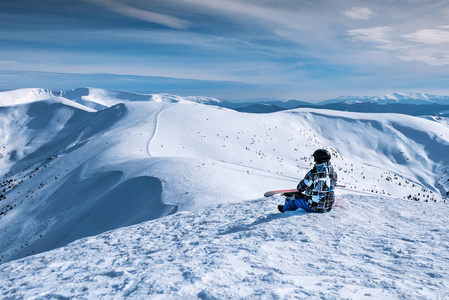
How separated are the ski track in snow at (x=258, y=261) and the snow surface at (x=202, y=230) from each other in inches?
1.1

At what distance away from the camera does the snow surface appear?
178 inches

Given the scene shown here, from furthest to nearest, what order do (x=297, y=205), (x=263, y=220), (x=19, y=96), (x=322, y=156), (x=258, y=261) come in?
(x=19, y=96), (x=297, y=205), (x=263, y=220), (x=322, y=156), (x=258, y=261)

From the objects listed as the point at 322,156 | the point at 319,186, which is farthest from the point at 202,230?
the point at 322,156

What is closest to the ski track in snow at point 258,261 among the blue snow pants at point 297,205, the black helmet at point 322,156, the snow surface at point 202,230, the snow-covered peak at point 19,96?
the snow surface at point 202,230

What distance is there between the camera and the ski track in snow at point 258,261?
14.0ft

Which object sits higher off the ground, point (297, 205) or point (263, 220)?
point (297, 205)

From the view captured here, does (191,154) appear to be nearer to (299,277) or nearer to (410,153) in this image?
(299,277)

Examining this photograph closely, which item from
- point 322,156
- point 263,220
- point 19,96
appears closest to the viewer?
point 322,156

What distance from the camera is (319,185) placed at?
7.64 m

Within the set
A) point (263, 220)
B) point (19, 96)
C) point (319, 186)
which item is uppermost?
point (319, 186)

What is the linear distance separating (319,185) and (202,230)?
3.35 m

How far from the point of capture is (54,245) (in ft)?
42.2

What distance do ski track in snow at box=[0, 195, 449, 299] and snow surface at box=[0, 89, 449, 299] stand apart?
0.09 ft

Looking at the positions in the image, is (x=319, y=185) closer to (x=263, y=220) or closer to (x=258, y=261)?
(x=263, y=220)
